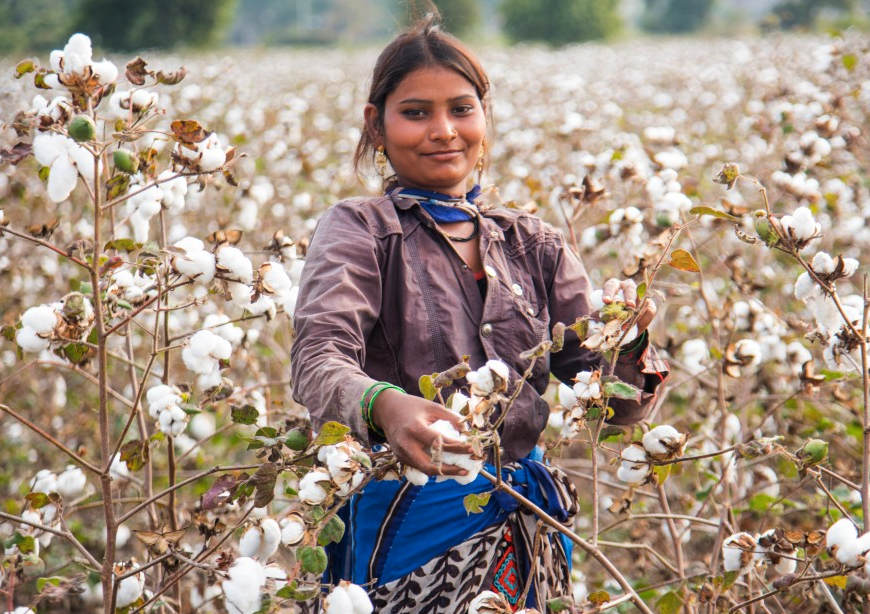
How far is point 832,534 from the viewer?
1.12 metres

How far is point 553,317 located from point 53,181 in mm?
721

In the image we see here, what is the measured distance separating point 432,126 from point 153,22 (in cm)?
2755

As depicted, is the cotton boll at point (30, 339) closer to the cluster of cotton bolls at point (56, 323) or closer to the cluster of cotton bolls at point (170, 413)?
the cluster of cotton bolls at point (56, 323)

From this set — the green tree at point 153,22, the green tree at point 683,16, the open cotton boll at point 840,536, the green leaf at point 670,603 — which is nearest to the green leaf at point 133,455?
the green leaf at point 670,603

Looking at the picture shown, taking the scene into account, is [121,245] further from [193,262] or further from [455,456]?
[455,456]

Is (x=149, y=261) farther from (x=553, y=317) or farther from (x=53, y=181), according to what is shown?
(x=553, y=317)

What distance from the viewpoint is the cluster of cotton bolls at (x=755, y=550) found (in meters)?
1.23

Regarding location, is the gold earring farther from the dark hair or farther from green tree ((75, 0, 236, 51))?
green tree ((75, 0, 236, 51))

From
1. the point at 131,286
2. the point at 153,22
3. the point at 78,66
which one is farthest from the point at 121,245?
the point at 153,22

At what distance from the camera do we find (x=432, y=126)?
1414 mm

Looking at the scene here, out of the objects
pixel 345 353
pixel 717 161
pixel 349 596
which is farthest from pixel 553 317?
pixel 717 161

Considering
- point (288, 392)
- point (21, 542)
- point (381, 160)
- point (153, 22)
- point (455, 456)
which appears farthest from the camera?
point (153, 22)

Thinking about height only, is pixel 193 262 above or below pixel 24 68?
below

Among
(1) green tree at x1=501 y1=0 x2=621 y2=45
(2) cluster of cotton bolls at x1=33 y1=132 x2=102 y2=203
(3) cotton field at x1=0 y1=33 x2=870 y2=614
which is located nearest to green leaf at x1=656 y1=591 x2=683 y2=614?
(3) cotton field at x1=0 y1=33 x2=870 y2=614
